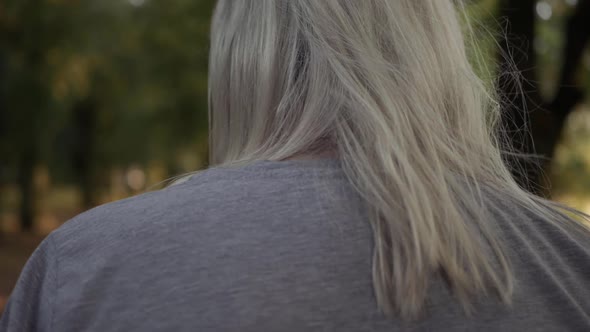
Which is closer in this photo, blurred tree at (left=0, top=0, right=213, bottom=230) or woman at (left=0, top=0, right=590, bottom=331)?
woman at (left=0, top=0, right=590, bottom=331)

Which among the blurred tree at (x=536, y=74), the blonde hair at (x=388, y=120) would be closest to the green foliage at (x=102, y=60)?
the blurred tree at (x=536, y=74)

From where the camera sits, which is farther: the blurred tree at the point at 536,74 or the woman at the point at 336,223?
the blurred tree at the point at 536,74

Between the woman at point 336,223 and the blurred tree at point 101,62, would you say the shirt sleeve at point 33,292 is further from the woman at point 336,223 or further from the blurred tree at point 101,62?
the blurred tree at point 101,62

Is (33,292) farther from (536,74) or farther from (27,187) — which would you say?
(27,187)

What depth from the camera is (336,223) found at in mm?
1089

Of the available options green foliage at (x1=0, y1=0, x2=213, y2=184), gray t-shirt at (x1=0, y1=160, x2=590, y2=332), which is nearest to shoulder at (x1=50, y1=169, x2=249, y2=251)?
Result: gray t-shirt at (x1=0, y1=160, x2=590, y2=332)

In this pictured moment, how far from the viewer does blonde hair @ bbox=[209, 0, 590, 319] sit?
3.55 ft

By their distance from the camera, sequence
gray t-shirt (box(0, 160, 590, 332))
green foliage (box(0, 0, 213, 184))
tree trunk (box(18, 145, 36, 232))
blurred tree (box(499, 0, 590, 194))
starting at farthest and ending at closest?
tree trunk (box(18, 145, 36, 232)) < green foliage (box(0, 0, 213, 184)) < blurred tree (box(499, 0, 590, 194)) < gray t-shirt (box(0, 160, 590, 332))

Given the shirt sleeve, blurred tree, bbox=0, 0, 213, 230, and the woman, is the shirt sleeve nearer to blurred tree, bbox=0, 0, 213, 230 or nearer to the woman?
the woman

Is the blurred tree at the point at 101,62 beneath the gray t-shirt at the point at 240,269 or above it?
above

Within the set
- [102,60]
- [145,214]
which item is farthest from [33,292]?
[102,60]

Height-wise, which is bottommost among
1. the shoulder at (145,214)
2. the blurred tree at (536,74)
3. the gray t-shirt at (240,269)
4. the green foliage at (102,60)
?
the gray t-shirt at (240,269)

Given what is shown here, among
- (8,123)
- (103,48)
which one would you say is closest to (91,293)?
(103,48)

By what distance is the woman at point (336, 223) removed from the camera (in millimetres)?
1048
